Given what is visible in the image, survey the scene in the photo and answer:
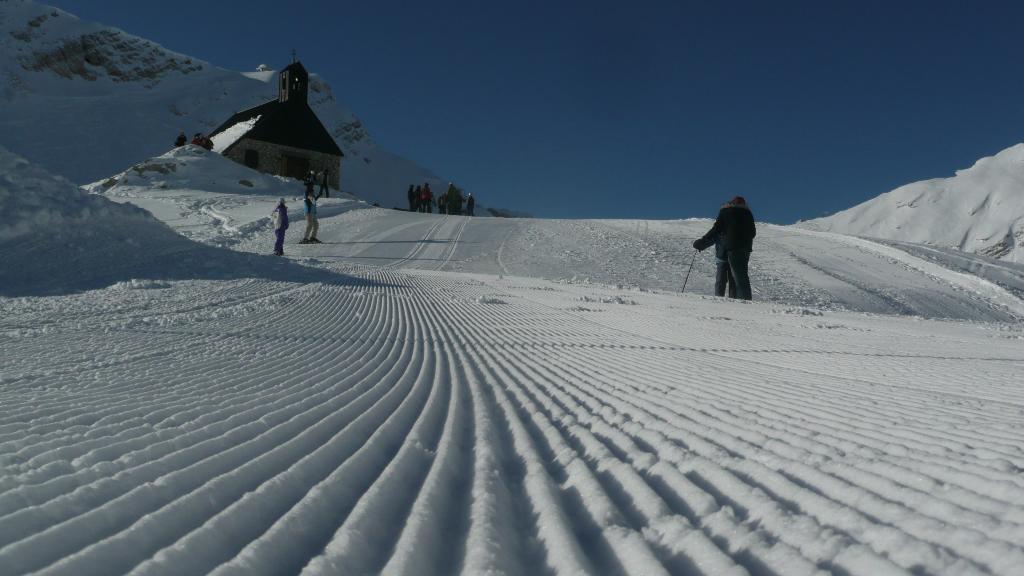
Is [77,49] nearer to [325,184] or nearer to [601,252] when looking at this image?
[325,184]

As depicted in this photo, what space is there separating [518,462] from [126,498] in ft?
3.79

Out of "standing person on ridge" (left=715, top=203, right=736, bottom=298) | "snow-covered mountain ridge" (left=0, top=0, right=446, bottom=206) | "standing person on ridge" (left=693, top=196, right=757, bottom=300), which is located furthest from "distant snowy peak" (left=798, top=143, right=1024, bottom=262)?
"standing person on ridge" (left=693, top=196, right=757, bottom=300)

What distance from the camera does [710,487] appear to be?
5.97ft

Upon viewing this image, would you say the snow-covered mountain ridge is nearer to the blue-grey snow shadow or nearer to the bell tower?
the bell tower

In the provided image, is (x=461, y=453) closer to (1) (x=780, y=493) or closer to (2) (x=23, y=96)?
(1) (x=780, y=493)

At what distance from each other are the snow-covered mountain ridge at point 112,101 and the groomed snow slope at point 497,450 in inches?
1960

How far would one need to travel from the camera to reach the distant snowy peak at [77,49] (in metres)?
71.0

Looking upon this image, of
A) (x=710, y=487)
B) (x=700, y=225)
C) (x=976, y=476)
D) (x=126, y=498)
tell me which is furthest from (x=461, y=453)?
(x=700, y=225)

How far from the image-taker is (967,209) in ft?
493

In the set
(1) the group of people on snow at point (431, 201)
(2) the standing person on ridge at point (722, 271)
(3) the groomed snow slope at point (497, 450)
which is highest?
(1) the group of people on snow at point (431, 201)

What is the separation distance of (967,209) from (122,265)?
17817 cm

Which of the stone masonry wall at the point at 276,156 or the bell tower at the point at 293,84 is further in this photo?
the bell tower at the point at 293,84

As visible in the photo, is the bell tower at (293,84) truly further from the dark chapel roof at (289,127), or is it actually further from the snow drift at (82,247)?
the snow drift at (82,247)

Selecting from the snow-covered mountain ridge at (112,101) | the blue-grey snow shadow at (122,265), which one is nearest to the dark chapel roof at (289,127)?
the snow-covered mountain ridge at (112,101)
